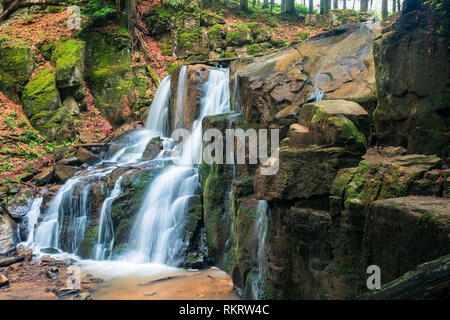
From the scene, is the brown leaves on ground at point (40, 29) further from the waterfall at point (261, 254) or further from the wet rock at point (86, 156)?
the waterfall at point (261, 254)

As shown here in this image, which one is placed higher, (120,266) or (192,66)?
(192,66)

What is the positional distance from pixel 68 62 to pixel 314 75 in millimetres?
11209

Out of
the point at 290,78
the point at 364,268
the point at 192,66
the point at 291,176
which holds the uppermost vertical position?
the point at 192,66

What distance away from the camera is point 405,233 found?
10.1 feet

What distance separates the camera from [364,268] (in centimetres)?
365

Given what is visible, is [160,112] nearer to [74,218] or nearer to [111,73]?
[111,73]

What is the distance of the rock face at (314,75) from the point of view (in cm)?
732

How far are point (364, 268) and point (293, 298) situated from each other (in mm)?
1354

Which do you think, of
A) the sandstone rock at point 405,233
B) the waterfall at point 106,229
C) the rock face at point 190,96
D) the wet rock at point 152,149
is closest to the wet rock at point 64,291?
the waterfall at point 106,229

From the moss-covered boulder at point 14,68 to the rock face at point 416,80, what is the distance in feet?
47.8

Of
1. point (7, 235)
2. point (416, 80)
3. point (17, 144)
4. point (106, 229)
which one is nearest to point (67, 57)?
point (17, 144)

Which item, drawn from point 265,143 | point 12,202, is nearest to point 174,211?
point 265,143
